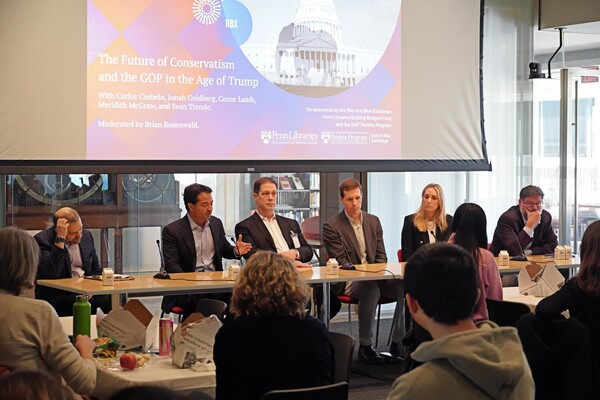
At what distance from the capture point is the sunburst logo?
6723 millimetres

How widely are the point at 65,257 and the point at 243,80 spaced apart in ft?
6.48

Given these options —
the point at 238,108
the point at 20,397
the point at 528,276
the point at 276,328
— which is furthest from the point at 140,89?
the point at 20,397

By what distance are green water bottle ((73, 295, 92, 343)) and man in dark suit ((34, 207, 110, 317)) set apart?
2031 mm

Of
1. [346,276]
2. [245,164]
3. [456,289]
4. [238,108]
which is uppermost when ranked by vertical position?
[238,108]

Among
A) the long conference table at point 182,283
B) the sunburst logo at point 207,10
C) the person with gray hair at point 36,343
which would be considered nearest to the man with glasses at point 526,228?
the long conference table at point 182,283

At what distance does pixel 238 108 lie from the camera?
6824mm

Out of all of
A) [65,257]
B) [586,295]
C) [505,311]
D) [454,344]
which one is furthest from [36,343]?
[65,257]

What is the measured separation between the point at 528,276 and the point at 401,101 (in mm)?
2454

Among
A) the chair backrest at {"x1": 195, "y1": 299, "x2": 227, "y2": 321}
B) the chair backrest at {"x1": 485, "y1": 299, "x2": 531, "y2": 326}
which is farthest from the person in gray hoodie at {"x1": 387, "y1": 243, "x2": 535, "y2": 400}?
the chair backrest at {"x1": 485, "y1": 299, "x2": 531, "y2": 326}

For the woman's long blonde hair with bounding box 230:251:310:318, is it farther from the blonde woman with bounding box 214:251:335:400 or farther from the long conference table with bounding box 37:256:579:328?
the long conference table with bounding box 37:256:579:328

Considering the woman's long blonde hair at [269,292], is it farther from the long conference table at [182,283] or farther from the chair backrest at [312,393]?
the long conference table at [182,283]

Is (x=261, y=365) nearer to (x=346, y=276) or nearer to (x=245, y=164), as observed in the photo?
(x=346, y=276)

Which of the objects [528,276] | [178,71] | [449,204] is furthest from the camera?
[449,204]

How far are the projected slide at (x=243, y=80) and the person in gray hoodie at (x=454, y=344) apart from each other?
453cm
